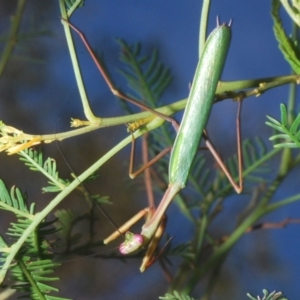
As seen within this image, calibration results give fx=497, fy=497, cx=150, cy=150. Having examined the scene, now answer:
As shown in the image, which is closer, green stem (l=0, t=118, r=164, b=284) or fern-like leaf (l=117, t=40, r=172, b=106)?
green stem (l=0, t=118, r=164, b=284)

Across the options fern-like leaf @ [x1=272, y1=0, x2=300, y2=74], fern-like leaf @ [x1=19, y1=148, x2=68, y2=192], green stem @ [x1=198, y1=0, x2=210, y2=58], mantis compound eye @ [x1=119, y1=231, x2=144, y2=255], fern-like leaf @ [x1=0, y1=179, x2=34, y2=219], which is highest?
green stem @ [x1=198, y1=0, x2=210, y2=58]

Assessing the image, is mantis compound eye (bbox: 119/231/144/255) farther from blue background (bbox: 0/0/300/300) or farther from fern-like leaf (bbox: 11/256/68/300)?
blue background (bbox: 0/0/300/300)

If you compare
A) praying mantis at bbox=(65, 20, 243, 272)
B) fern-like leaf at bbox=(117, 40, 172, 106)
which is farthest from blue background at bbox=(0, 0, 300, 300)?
praying mantis at bbox=(65, 20, 243, 272)

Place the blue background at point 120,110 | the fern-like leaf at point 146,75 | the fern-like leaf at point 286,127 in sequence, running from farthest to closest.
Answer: the blue background at point 120,110, the fern-like leaf at point 146,75, the fern-like leaf at point 286,127

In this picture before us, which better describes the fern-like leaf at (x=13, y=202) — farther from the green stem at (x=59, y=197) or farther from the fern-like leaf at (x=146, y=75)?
the fern-like leaf at (x=146, y=75)

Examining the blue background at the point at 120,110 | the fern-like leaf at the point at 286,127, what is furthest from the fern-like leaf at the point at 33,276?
the blue background at the point at 120,110

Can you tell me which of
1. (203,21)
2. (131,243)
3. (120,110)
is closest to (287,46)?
(203,21)

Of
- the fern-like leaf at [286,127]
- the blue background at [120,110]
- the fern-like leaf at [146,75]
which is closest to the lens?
the fern-like leaf at [286,127]

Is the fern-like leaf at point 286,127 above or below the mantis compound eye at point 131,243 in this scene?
above

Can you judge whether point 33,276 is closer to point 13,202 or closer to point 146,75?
point 13,202
